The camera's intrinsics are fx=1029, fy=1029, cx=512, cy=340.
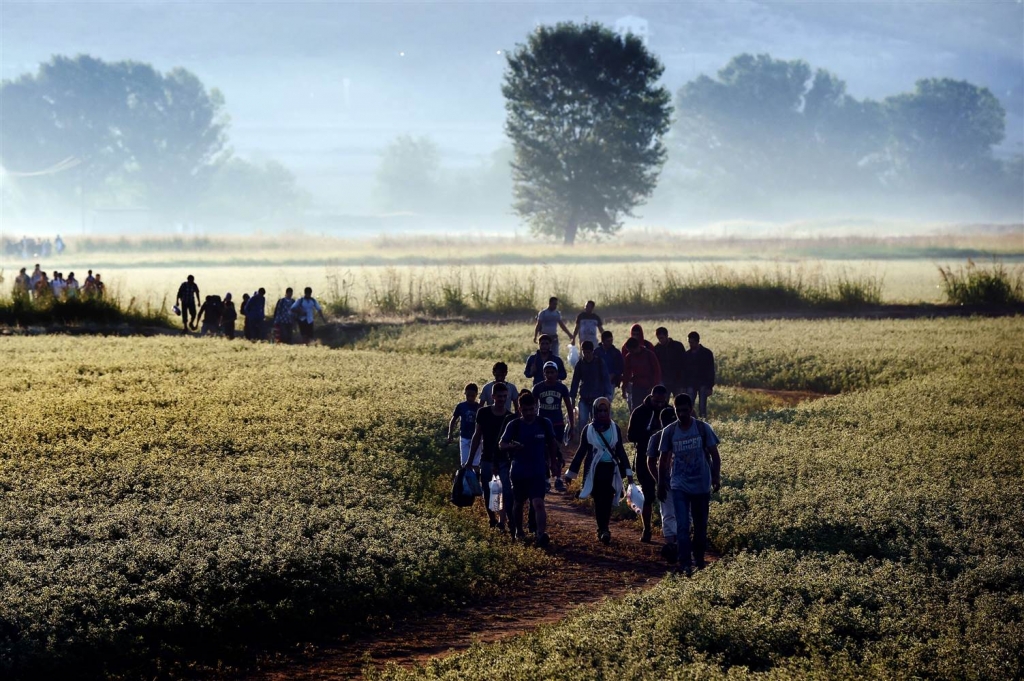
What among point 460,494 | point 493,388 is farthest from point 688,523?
point 493,388

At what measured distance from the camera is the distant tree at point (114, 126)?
130000mm

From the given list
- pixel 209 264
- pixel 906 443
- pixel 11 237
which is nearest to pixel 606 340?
pixel 906 443

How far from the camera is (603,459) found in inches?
523

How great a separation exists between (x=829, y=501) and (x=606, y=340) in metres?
5.36

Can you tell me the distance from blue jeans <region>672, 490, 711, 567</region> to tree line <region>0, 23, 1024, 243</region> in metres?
71.3

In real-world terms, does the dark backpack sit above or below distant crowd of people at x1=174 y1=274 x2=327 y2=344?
below

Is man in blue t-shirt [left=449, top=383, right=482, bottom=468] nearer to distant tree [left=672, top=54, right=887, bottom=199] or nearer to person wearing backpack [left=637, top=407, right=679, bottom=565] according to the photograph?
person wearing backpack [left=637, top=407, right=679, bottom=565]

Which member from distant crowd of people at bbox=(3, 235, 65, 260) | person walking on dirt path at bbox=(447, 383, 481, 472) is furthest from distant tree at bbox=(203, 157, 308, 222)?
person walking on dirt path at bbox=(447, 383, 481, 472)

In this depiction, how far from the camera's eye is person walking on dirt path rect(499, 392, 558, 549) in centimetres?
1312

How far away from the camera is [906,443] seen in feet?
56.6

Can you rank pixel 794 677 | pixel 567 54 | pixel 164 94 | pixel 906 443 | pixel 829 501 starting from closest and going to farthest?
pixel 794 677, pixel 829 501, pixel 906 443, pixel 567 54, pixel 164 94

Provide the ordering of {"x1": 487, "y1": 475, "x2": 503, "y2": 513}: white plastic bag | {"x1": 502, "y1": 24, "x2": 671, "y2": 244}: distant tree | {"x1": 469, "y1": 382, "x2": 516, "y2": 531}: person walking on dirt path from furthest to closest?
{"x1": 502, "y1": 24, "x2": 671, "y2": 244}: distant tree, {"x1": 487, "y1": 475, "x2": 503, "y2": 513}: white plastic bag, {"x1": 469, "y1": 382, "x2": 516, "y2": 531}: person walking on dirt path

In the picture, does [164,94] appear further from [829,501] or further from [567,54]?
[829,501]

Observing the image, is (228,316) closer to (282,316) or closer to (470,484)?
(282,316)
